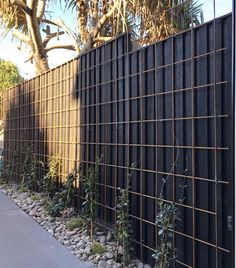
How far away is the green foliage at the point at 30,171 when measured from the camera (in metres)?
9.91

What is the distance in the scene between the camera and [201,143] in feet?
14.2

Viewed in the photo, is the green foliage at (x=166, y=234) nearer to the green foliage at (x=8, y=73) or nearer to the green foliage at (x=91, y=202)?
the green foliage at (x=91, y=202)

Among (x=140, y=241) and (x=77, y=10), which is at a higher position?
(x=77, y=10)

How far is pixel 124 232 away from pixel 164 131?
4.11 feet

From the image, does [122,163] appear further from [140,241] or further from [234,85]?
[234,85]

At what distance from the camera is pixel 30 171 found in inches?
400

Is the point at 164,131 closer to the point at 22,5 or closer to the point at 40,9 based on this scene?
the point at 22,5

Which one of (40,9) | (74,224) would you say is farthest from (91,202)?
(40,9)

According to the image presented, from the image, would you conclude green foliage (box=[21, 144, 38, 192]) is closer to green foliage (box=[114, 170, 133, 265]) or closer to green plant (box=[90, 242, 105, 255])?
green plant (box=[90, 242, 105, 255])

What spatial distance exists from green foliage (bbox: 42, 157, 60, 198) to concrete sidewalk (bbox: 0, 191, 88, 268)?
2.49ft

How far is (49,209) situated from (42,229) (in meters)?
0.67

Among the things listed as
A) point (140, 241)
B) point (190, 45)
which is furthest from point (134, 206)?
point (190, 45)

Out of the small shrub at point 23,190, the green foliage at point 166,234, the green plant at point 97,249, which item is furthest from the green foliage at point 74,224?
the small shrub at point 23,190

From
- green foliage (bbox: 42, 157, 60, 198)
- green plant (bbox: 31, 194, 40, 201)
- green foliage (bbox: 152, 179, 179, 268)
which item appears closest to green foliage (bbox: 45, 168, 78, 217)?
green foliage (bbox: 42, 157, 60, 198)
